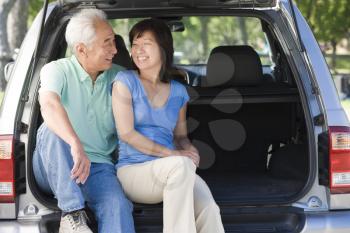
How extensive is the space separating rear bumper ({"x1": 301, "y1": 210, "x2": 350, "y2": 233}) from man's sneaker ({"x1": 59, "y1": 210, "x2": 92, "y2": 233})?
102cm

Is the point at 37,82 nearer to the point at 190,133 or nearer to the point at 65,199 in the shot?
the point at 65,199

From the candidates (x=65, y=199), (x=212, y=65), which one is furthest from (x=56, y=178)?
(x=212, y=65)

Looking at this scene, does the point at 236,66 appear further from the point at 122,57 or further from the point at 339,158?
the point at 339,158

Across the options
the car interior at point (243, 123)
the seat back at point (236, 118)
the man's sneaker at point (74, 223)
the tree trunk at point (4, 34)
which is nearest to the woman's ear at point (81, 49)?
the car interior at point (243, 123)

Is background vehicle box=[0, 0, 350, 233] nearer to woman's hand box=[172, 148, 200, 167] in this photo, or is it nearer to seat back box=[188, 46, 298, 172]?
seat back box=[188, 46, 298, 172]

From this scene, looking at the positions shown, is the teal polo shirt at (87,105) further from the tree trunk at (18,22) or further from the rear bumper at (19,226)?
the tree trunk at (18,22)

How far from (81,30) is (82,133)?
1.68ft

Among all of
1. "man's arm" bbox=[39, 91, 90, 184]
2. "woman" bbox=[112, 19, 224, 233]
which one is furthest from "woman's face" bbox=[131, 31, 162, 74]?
"man's arm" bbox=[39, 91, 90, 184]

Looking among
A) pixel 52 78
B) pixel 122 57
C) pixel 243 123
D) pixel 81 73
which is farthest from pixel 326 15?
pixel 52 78

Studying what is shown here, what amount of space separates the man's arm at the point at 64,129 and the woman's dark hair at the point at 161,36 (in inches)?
23.5

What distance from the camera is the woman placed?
343 cm

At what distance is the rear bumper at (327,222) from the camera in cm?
349

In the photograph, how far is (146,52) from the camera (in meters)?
3.80

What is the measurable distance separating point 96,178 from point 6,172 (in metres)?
0.43
